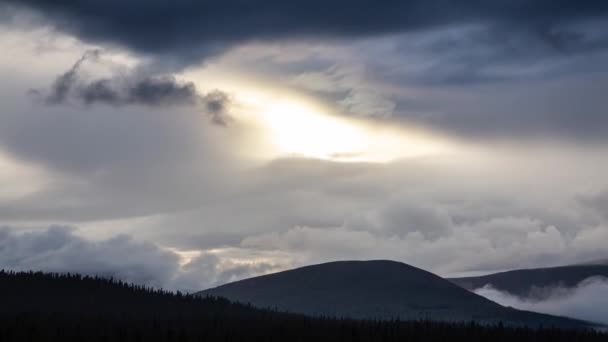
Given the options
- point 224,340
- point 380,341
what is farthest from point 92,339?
point 380,341

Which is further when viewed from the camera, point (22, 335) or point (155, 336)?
point (155, 336)

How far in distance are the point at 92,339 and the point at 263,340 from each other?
3331cm

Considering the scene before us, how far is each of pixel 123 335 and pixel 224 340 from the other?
65.1ft

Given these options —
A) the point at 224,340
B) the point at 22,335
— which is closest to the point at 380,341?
the point at 224,340

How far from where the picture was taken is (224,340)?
18725 centimetres

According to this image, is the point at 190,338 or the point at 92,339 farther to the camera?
the point at 190,338

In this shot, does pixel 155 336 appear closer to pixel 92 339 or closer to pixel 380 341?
pixel 92 339

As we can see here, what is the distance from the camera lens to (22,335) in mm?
180000

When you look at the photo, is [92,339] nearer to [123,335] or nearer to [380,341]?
[123,335]

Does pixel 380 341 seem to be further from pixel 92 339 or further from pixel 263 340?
pixel 92 339

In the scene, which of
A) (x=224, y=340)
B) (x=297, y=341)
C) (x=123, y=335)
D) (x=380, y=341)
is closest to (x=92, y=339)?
(x=123, y=335)

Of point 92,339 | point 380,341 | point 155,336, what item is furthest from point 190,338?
point 380,341

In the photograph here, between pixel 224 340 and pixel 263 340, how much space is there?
8.80 meters

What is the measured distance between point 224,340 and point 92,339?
977 inches
